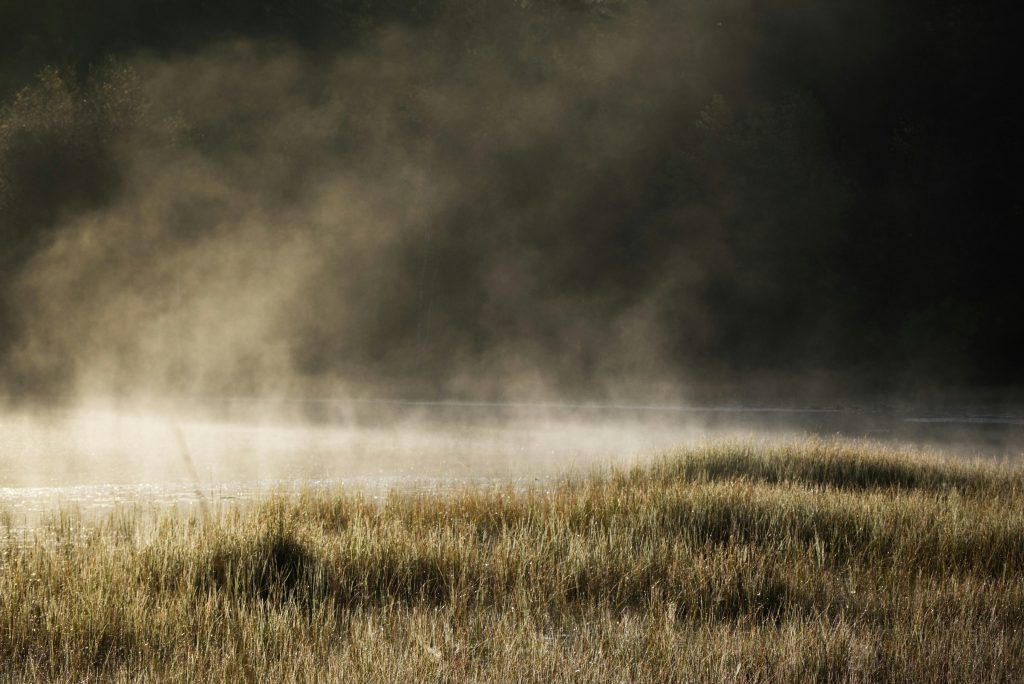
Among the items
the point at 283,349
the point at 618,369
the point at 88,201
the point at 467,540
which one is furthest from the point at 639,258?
the point at 467,540

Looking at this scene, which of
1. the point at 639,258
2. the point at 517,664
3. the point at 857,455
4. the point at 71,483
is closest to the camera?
the point at 517,664

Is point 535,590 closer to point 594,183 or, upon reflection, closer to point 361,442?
point 361,442

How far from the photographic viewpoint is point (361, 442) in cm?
1820

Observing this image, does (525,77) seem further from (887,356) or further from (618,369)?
(887,356)

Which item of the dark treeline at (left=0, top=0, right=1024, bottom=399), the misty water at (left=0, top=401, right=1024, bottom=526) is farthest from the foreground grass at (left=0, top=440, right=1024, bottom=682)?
the dark treeline at (left=0, top=0, right=1024, bottom=399)

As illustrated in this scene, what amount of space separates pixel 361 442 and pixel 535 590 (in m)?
11.4

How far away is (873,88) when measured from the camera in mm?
40656

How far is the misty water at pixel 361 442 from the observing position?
12.4 m

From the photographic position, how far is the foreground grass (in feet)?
18.2

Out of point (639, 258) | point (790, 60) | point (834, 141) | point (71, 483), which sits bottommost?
point (71, 483)

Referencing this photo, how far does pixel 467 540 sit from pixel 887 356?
31048 mm

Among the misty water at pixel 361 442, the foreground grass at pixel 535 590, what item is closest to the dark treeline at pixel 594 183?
the misty water at pixel 361 442

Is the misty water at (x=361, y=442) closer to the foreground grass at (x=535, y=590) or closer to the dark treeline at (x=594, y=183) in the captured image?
the foreground grass at (x=535, y=590)

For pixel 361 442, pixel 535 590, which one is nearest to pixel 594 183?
pixel 361 442
